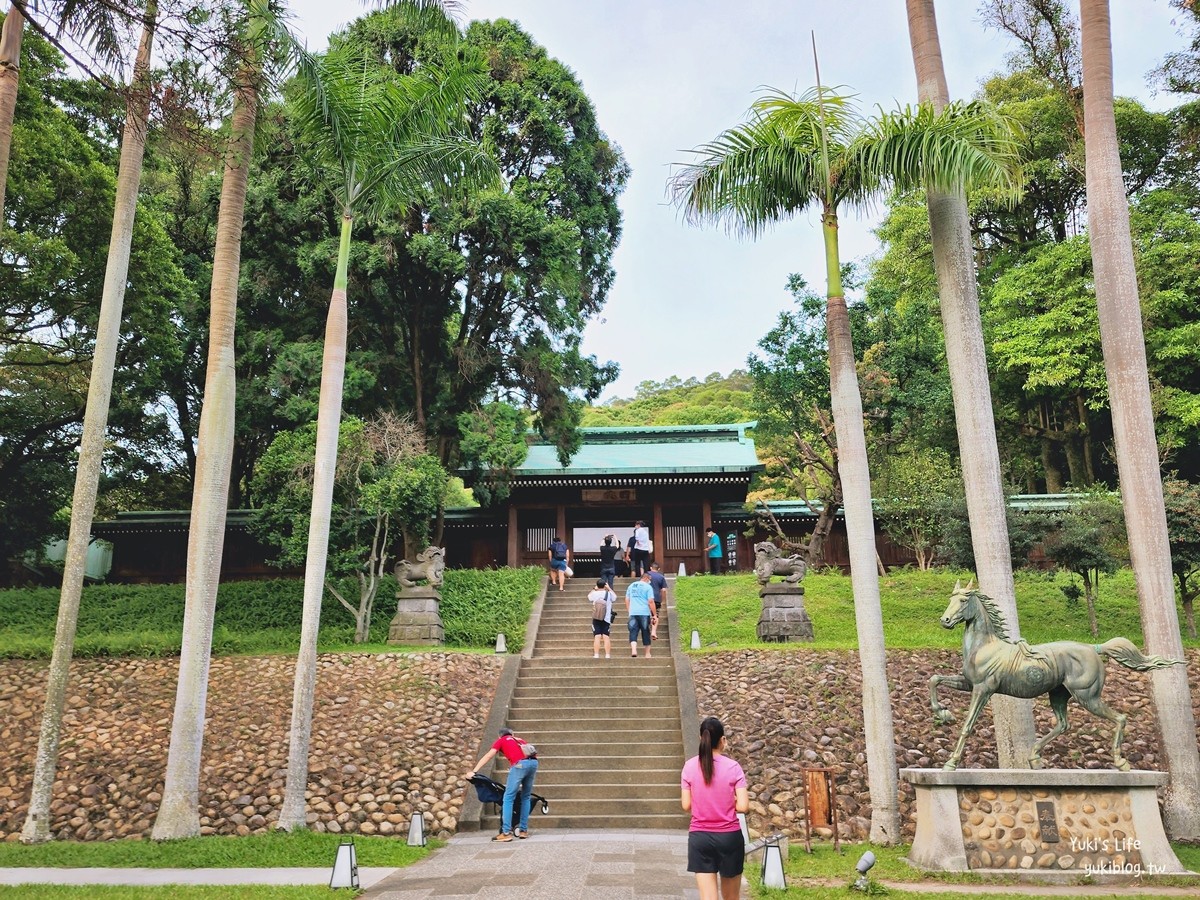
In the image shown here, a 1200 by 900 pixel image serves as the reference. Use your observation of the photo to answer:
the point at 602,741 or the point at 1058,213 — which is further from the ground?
the point at 1058,213

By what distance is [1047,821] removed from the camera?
7.95 meters

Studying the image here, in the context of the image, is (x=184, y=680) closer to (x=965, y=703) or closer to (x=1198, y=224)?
(x=965, y=703)

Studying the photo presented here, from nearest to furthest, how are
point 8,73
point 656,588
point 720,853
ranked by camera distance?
point 720,853
point 8,73
point 656,588

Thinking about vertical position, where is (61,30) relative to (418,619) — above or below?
above

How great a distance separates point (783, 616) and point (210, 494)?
10.3 metres

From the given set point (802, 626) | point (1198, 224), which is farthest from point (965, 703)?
point (1198, 224)

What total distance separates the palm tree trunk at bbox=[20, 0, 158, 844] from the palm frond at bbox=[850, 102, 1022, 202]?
→ 8152mm

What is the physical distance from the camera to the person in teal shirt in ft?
77.9

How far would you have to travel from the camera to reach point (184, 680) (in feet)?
32.9

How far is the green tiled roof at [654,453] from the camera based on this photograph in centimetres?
2428

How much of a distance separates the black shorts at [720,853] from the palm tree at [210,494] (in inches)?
272

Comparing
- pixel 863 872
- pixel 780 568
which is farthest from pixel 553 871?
pixel 780 568

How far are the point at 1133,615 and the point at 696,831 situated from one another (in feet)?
53.7

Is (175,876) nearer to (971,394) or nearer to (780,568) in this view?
(971,394)
